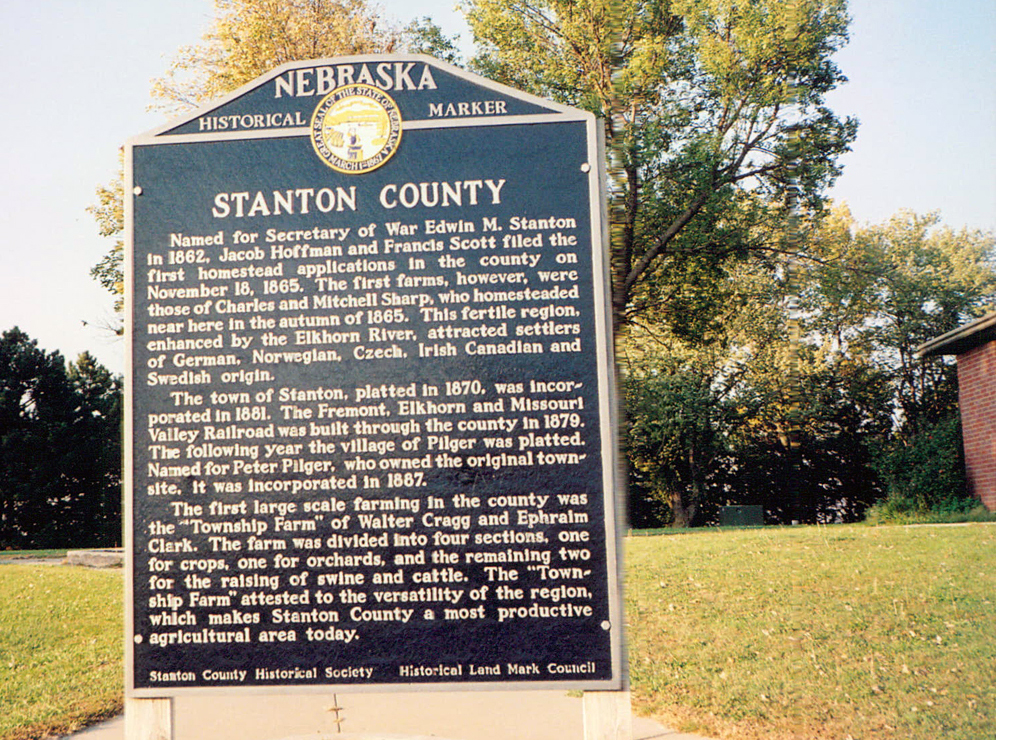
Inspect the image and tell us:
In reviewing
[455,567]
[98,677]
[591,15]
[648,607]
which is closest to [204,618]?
[455,567]

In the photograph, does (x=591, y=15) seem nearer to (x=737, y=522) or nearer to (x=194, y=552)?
(x=194, y=552)

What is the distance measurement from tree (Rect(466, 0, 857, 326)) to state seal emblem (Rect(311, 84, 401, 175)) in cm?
1108

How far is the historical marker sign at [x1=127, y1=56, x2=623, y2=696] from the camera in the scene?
365cm

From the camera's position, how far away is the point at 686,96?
17.0 meters

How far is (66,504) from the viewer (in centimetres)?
2875

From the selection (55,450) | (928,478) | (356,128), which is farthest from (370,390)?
(55,450)

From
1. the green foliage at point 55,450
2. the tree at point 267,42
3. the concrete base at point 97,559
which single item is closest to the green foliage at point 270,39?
the tree at point 267,42

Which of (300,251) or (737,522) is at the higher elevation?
(300,251)

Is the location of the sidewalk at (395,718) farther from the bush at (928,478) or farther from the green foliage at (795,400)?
the green foliage at (795,400)

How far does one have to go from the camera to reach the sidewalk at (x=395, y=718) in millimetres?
5363

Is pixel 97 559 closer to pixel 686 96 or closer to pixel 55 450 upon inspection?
pixel 686 96

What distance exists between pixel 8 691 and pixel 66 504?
24.5 meters

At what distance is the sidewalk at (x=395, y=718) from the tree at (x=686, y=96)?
987cm

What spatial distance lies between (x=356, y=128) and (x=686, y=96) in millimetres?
14378
